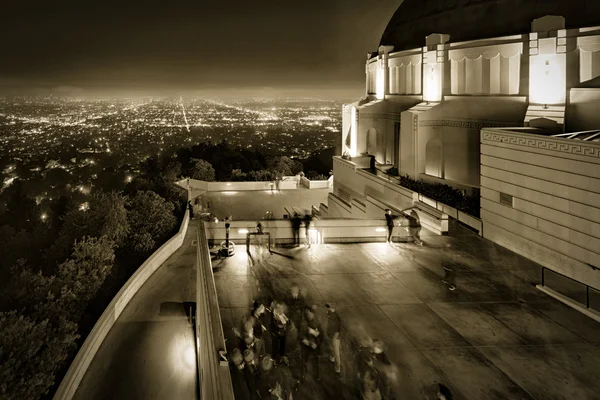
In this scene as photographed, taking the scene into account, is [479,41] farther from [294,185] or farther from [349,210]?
[294,185]

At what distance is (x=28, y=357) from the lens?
634 inches

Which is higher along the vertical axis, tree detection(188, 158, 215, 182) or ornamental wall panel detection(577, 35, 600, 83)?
ornamental wall panel detection(577, 35, 600, 83)

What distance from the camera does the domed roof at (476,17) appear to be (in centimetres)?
1931

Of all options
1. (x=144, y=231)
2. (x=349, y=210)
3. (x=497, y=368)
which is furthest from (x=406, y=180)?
(x=144, y=231)

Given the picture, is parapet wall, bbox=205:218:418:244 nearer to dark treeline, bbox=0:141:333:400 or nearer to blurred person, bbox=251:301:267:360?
blurred person, bbox=251:301:267:360

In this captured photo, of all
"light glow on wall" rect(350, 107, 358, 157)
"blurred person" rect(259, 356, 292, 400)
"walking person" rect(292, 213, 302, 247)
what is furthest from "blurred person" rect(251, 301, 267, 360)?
"light glow on wall" rect(350, 107, 358, 157)

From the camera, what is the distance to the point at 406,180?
74.6ft

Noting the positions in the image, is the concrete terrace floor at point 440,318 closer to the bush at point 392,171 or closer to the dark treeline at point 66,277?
the dark treeline at point 66,277

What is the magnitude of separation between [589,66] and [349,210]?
37.8 feet

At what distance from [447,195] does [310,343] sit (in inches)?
517

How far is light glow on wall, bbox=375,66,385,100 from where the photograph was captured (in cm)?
2868

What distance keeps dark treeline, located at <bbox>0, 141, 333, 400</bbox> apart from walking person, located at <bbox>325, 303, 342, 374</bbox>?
10.7 meters

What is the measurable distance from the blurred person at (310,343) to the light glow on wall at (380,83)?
2291cm

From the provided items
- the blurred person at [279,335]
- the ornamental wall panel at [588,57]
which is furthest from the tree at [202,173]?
the blurred person at [279,335]
